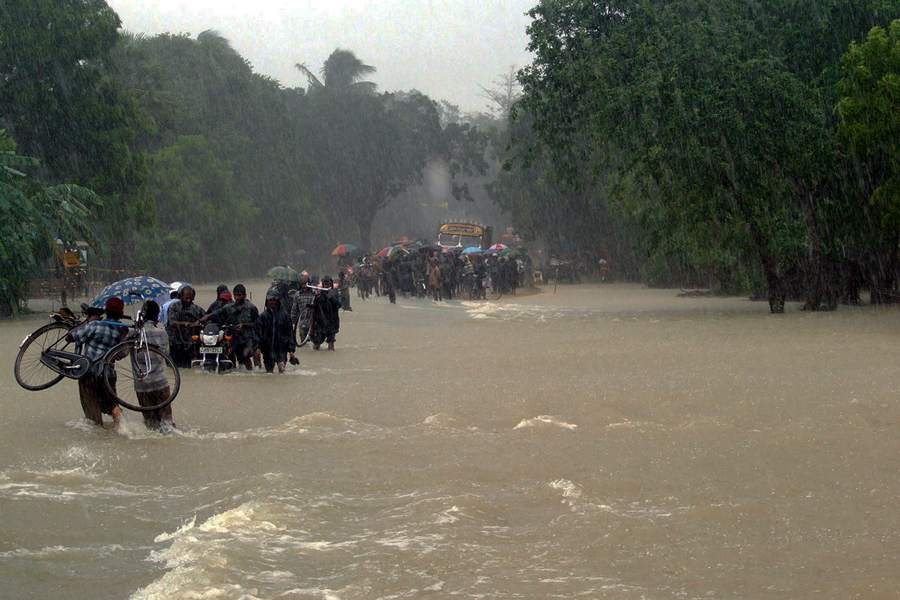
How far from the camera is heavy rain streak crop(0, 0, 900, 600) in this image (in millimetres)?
5762

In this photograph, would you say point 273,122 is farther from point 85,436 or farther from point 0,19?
point 85,436

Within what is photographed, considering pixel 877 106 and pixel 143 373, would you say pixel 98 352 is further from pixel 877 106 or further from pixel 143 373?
pixel 877 106

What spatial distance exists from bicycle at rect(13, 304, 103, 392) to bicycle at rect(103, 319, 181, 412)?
0.23 meters

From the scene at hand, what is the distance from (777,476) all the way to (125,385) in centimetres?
594

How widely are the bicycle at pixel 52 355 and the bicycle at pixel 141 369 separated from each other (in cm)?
23

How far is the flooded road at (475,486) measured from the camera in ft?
17.7

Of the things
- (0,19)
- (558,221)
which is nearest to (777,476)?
(0,19)

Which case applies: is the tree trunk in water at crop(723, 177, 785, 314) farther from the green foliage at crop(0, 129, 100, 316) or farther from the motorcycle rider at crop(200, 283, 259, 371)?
the green foliage at crop(0, 129, 100, 316)

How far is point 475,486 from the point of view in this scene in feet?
23.7

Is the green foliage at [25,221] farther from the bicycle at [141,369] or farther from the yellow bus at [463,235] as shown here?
the yellow bus at [463,235]

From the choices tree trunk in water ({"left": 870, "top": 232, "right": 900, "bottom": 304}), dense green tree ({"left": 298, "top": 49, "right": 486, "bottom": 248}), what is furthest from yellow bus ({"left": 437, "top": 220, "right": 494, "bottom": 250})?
tree trunk in water ({"left": 870, "top": 232, "right": 900, "bottom": 304})

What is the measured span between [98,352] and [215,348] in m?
4.19

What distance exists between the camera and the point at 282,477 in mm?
7570

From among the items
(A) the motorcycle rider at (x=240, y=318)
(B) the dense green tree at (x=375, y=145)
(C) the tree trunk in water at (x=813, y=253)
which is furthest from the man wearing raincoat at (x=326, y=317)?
(B) the dense green tree at (x=375, y=145)
